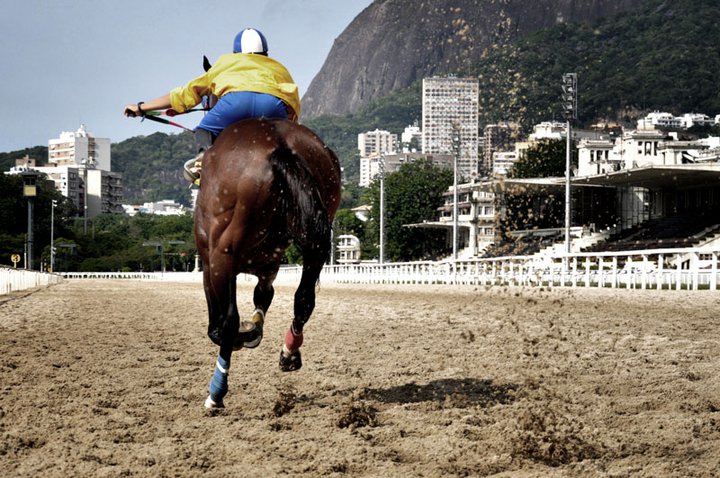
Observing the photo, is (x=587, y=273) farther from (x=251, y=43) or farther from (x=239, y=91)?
(x=239, y=91)

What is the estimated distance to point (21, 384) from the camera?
20.2 ft

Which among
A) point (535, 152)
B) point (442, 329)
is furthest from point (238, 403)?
point (535, 152)

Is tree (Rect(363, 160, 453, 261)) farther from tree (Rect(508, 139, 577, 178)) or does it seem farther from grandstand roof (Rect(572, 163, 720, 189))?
grandstand roof (Rect(572, 163, 720, 189))

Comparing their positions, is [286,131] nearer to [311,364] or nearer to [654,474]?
[311,364]

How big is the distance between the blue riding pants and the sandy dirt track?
1.77m

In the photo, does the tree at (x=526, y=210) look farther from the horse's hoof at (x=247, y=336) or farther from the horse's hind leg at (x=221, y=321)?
the horse's hind leg at (x=221, y=321)

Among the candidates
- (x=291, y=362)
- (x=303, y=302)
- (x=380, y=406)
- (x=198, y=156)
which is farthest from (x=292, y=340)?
(x=198, y=156)

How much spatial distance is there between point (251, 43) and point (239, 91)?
43 centimetres

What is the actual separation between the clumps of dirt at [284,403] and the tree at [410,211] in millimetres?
72899

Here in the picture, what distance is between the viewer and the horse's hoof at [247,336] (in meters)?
5.61

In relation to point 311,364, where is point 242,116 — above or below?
above

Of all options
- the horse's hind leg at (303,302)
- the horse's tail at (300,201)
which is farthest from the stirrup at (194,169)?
the horse's hind leg at (303,302)

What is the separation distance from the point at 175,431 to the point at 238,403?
0.87 metres

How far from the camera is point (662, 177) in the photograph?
5019cm
